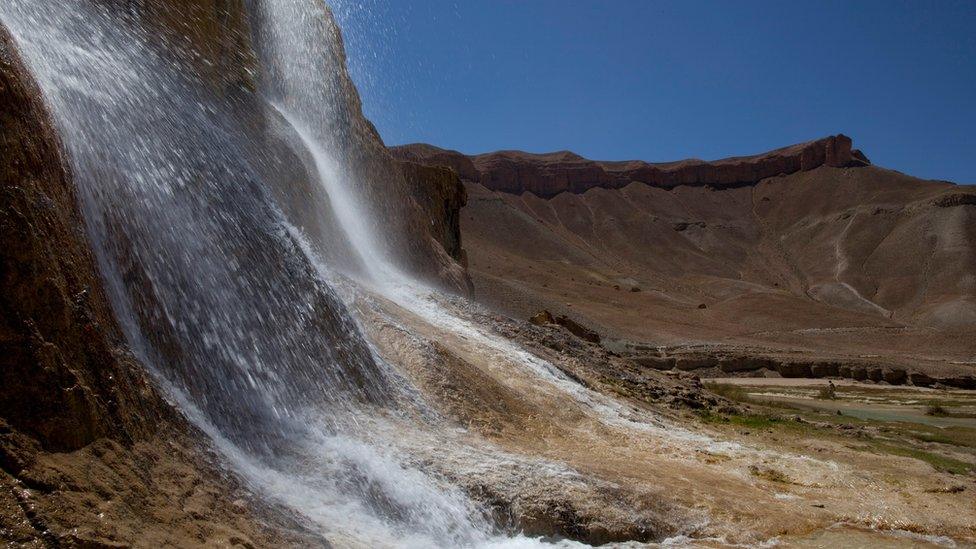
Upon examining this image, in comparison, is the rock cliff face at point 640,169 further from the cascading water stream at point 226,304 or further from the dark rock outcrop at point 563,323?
the cascading water stream at point 226,304

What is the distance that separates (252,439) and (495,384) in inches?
190

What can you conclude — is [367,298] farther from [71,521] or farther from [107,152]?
[71,521]

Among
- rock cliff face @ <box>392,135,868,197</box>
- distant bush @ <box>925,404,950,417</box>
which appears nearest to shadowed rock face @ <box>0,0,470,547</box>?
distant bush @ <box>925,404,950,417</box>

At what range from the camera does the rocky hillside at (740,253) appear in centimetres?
4712

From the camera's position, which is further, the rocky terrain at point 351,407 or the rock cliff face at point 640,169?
the rock cliff face at point 640,169

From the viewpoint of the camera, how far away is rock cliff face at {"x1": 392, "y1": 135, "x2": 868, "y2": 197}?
105m

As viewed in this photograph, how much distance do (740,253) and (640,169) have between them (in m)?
25.5

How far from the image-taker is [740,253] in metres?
91.6

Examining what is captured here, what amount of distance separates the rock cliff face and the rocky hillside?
9.7 inches

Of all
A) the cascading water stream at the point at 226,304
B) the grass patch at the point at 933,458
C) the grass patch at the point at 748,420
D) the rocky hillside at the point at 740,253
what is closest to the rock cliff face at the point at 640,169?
the rocky hillside at the point at 740,253

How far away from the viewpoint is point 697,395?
645 inches

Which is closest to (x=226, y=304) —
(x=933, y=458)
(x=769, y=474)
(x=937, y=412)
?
(x=769, y=474)

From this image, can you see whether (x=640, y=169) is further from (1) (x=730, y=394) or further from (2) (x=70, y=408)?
(2) (x=70, y=408)

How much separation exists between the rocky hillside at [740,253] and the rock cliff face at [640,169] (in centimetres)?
25
